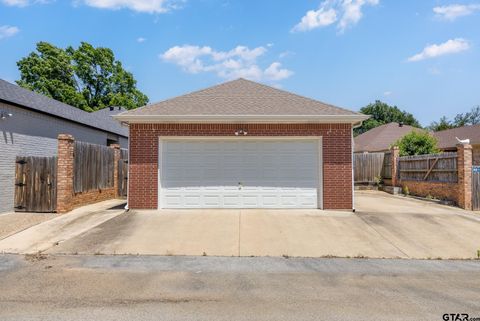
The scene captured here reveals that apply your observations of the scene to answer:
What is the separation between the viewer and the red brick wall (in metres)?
10.9

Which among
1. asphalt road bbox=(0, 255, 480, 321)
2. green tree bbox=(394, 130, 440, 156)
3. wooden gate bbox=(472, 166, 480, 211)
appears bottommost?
asphalt road bbox=(0, 255, 480, 321)

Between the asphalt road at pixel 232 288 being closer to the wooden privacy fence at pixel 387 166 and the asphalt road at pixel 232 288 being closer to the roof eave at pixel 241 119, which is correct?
→ the roof eave at pixel 241 119

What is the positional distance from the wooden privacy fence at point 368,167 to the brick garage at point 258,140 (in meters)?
8.92

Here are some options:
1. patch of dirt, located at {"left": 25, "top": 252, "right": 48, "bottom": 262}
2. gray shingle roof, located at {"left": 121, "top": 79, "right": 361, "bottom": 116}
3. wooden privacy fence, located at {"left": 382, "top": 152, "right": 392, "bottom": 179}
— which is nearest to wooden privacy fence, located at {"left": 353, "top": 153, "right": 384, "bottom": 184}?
wooden privacy fence, located at {"left": 382, "top": 152, "right": 392, "bottom": 179}

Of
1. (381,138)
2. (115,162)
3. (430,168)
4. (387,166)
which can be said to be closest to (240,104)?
(115,162)

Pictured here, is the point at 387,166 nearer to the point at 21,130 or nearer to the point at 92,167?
the point at 92,167

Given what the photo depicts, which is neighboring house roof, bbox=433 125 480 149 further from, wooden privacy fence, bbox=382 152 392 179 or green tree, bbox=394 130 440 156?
wooden privacy fence, bbox=382 152 392 179

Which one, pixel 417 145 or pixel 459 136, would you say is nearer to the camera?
pixel 417 145

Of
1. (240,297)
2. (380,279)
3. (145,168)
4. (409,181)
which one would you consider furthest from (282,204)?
(409,181)

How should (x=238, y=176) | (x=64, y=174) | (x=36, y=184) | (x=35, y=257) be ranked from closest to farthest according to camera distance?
(x=35, y=257), (x=64, y=174), (x=36, y=184), (x=238, y=176)

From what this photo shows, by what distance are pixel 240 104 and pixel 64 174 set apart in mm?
6377

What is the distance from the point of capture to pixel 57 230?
8789 millimetres

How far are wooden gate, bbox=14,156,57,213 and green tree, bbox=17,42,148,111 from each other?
30789mm

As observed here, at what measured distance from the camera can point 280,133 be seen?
11.1m
